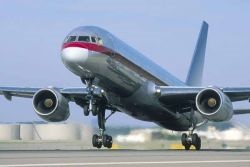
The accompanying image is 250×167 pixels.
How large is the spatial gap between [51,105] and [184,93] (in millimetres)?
7580

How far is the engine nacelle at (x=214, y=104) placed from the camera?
31859 mm

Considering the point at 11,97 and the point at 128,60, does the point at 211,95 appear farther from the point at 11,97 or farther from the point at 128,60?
the point at 11,97

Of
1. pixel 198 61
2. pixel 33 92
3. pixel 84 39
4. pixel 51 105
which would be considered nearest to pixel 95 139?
pixel 51 105

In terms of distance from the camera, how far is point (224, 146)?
39531 millimetres

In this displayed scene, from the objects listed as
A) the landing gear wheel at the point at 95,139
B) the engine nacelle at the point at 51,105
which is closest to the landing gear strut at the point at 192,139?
the landing gear wheel at the point at 95,139

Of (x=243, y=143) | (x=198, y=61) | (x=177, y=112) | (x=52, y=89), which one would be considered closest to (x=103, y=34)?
(x=52, y=89)

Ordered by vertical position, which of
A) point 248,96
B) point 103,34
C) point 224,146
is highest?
point 103,34

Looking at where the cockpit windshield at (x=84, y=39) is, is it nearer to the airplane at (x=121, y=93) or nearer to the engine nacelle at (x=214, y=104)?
the airplane at (x=121, y=93)

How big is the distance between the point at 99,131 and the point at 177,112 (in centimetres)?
497

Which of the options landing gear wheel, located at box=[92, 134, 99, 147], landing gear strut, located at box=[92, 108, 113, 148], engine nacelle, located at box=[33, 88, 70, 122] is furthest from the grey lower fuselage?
engine nacelle, located at box=[33, 88, 70, 122]

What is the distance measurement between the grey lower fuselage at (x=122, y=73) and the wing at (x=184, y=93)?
0.49m

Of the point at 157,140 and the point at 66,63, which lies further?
the point at 157,140
